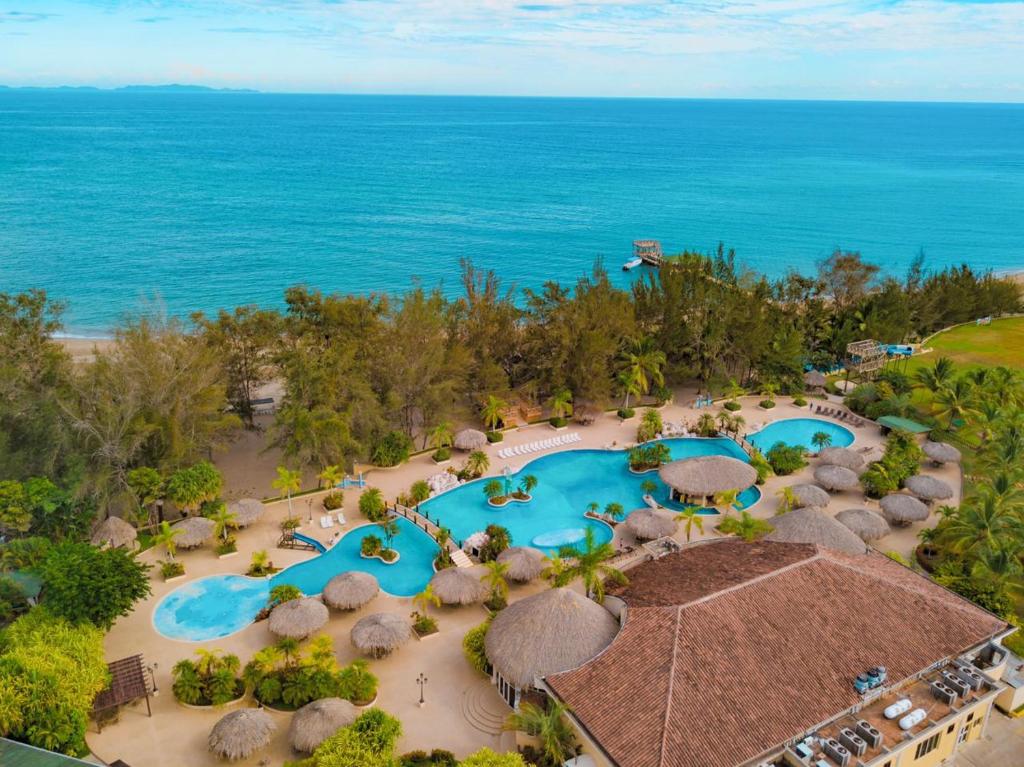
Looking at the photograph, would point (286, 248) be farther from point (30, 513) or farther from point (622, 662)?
point (622, 662)

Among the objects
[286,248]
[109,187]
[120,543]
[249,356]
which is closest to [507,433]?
[249,356]

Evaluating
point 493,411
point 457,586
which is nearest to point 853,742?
point 457,586

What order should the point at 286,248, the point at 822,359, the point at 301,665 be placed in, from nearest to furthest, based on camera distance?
1. the point at 301,665
2. the point at 822,359
3. the point at 286,248

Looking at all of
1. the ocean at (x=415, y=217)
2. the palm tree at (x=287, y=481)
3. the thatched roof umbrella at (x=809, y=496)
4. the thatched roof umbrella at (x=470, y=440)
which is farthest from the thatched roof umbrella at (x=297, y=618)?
the ocean at (x=415, y=217)

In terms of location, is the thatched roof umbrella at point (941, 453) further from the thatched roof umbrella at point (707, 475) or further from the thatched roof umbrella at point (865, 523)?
the thatched roof umbrella at point (707, 475)

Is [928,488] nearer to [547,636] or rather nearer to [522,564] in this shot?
[522,564]

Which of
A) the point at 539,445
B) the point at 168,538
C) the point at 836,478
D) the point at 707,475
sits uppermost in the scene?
the point at 707,475

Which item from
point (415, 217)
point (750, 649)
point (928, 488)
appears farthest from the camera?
point (415, 217)
